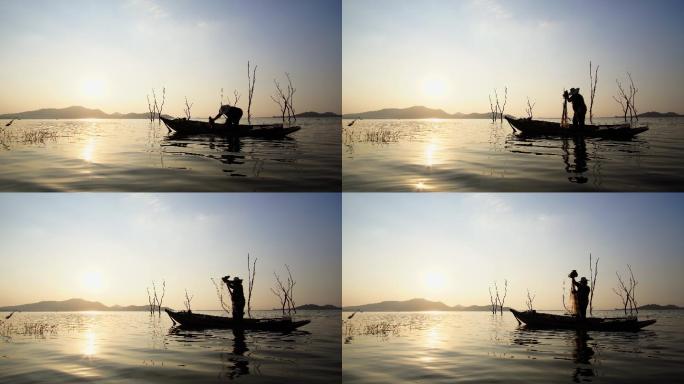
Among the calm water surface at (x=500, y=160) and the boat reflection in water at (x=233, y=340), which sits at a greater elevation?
the calm water surface at (x=500, y=160)

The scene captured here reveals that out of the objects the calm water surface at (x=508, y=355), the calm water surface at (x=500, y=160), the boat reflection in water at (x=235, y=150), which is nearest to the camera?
the calm water surface at (x=508, y=355)

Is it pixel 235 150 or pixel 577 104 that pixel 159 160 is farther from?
pixel 577 104

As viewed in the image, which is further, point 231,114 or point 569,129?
point 569,129

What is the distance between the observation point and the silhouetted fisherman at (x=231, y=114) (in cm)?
857

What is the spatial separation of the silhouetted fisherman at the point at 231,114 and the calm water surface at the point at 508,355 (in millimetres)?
3910

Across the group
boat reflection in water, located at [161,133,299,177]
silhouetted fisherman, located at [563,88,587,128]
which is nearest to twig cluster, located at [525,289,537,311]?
silhouetted fisherman, located at [563,88,587,128]

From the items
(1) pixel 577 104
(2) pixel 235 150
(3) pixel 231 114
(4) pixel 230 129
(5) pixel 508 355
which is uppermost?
(1) pixel 577 104

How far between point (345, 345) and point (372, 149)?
3079 mm

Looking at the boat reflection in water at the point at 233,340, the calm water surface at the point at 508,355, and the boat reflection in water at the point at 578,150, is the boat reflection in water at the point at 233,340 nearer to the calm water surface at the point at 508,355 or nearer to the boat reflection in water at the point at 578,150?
the calm water surface at the point at 508,355

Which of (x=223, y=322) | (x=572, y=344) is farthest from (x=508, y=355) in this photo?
(x=223, y=322)

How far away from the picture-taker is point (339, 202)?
23.2ft

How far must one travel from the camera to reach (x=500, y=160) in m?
8.02

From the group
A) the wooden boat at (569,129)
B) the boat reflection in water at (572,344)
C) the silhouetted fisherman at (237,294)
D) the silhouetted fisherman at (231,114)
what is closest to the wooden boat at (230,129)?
the silhouetted fisherman at (231,114)

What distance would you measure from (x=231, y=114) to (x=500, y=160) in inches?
179
